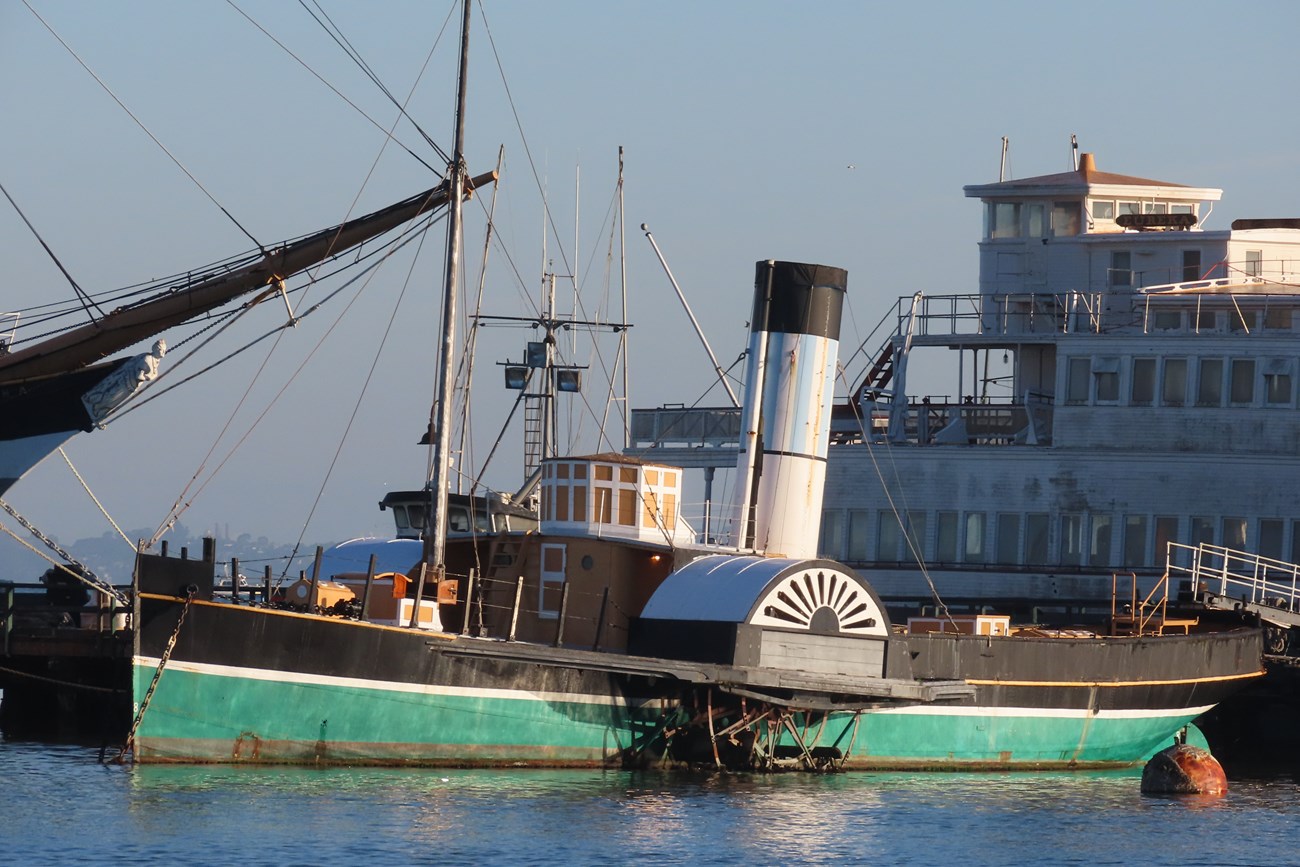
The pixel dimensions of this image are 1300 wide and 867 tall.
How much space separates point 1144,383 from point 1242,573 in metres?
4.93

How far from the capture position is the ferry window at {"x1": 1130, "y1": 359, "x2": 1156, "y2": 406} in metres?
49.8

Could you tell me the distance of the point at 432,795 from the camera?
3045 cm

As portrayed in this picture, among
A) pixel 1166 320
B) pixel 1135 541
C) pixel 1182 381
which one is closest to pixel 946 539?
pixel 1135 541

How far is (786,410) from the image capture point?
38438 mm

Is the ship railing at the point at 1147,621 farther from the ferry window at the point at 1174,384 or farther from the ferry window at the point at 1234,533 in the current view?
the ferry window at the point at 1174,384

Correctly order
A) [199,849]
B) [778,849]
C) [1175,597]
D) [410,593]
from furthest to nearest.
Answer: [1175,597], [410,593], [778,849], [199,849]

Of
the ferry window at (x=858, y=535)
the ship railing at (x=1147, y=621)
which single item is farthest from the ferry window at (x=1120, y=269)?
the ship railing at (x=1147, y=621)

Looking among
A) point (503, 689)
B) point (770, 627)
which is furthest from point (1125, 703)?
point (503, 689)

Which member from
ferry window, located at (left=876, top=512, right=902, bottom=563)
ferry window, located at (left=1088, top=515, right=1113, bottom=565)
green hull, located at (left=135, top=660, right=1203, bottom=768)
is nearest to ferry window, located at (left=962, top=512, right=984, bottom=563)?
ferry window, located at (left=876, top=512, right=902, bottom=563)

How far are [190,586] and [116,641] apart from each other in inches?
315

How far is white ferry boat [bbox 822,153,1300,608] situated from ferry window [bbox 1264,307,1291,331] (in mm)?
56

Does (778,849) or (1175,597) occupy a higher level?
(1175,597)

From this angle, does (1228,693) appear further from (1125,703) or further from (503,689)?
(503,689)

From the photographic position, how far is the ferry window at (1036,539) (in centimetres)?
5000
